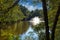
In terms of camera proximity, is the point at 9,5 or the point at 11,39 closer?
the point at 9,5

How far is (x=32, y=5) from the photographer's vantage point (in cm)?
270

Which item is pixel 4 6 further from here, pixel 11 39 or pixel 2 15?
pixel 11 39

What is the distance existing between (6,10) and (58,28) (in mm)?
1811

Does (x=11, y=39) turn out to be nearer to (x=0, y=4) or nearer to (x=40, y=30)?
(x=40, y=30)

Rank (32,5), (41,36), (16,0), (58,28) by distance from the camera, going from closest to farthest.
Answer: (16,0) < (32,5) < (41,36) < (58,28)

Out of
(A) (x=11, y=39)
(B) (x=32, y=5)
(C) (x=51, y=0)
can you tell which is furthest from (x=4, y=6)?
(A) (x=11, y=39)

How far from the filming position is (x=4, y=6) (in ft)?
8.20

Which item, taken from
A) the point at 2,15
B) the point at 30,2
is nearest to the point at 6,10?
the point at 2,15

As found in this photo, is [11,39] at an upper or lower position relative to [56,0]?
upper

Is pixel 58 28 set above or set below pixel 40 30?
above

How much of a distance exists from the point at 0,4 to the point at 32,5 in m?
0.50

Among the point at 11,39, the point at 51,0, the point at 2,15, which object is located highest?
the point at 11,39

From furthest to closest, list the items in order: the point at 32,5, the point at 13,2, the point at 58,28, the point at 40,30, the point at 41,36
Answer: the point at 58,28 < the point at 41,36 < the point at 40,30 < the point at 32,5 < the point at 13,2

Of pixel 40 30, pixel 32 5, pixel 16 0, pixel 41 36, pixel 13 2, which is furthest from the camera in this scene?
pixel 41 36
